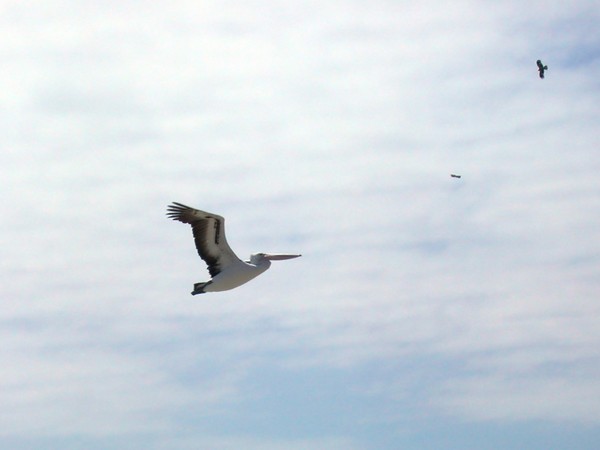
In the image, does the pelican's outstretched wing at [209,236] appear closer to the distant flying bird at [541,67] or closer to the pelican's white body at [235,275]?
the pelican's white body at [235,275]

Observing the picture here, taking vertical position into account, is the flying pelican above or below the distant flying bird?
below

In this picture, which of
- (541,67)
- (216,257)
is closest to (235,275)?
(216,257)

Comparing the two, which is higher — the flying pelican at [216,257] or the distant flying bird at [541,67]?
the distant flying bird at [541,67]

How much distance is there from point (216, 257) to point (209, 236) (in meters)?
1.01

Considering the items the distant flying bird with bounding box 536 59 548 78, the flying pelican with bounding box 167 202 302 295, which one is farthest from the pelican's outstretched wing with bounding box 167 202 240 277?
the distant flying bird with bounding box 536 59 548 78

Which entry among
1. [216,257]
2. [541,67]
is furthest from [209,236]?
[541,67]

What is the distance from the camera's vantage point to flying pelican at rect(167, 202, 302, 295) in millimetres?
141250

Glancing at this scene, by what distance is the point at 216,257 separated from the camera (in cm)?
14238

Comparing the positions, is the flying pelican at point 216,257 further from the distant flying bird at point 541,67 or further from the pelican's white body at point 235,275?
the distant flying bird at point 541,67

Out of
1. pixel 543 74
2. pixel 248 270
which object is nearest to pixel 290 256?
pixel 248 270

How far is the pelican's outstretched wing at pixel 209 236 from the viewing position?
140750mm

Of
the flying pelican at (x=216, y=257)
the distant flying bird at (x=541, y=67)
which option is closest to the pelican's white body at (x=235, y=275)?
the flying pelican at (x=216, y=257)

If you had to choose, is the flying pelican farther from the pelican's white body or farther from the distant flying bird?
the distant flying bird

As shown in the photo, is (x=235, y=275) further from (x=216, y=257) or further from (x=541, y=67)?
(x=541, y=67)
